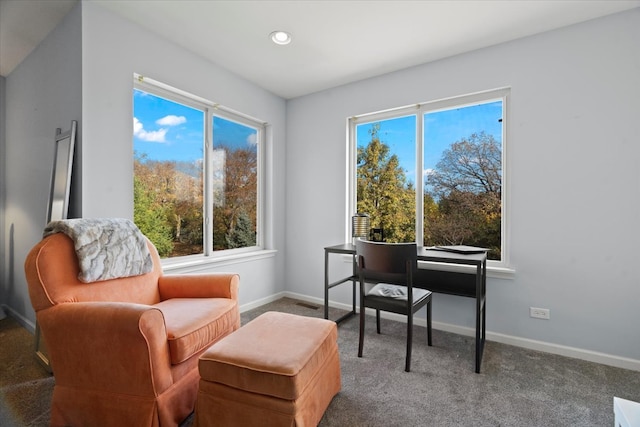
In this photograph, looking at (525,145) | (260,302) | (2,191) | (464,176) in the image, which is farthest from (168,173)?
(525,145)

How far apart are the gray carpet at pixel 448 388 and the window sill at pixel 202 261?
3.34ft

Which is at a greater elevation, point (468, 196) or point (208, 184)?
point (208, 184)

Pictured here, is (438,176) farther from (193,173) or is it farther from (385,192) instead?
(193,173)

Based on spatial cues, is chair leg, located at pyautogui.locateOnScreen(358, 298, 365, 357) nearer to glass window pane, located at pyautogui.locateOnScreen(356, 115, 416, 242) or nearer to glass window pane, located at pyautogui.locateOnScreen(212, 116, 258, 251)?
glass window pane, located at pyautogui.locateOnScreen(356, 115, 416, 242)

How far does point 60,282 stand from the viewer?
159 centimetres

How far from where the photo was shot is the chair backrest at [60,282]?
1.52m

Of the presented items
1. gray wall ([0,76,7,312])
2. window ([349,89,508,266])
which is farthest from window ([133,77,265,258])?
gray wall ([0,76,7,312])

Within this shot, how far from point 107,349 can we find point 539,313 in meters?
2.88

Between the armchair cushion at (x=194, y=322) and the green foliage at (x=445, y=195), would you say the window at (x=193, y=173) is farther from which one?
the green foliage at (x=445, y=195)

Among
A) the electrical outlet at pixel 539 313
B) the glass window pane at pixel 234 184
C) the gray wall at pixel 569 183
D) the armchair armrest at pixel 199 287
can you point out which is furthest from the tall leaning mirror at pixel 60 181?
the electrical outlet at pixel 539 313

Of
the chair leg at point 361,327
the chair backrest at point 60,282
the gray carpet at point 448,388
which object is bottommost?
the gray carpet at point 448,388

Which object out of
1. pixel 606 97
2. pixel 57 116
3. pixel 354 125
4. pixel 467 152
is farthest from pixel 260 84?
pixel 606 97

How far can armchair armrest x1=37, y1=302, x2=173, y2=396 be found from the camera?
1361mm

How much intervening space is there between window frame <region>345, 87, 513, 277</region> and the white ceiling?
404 mm
